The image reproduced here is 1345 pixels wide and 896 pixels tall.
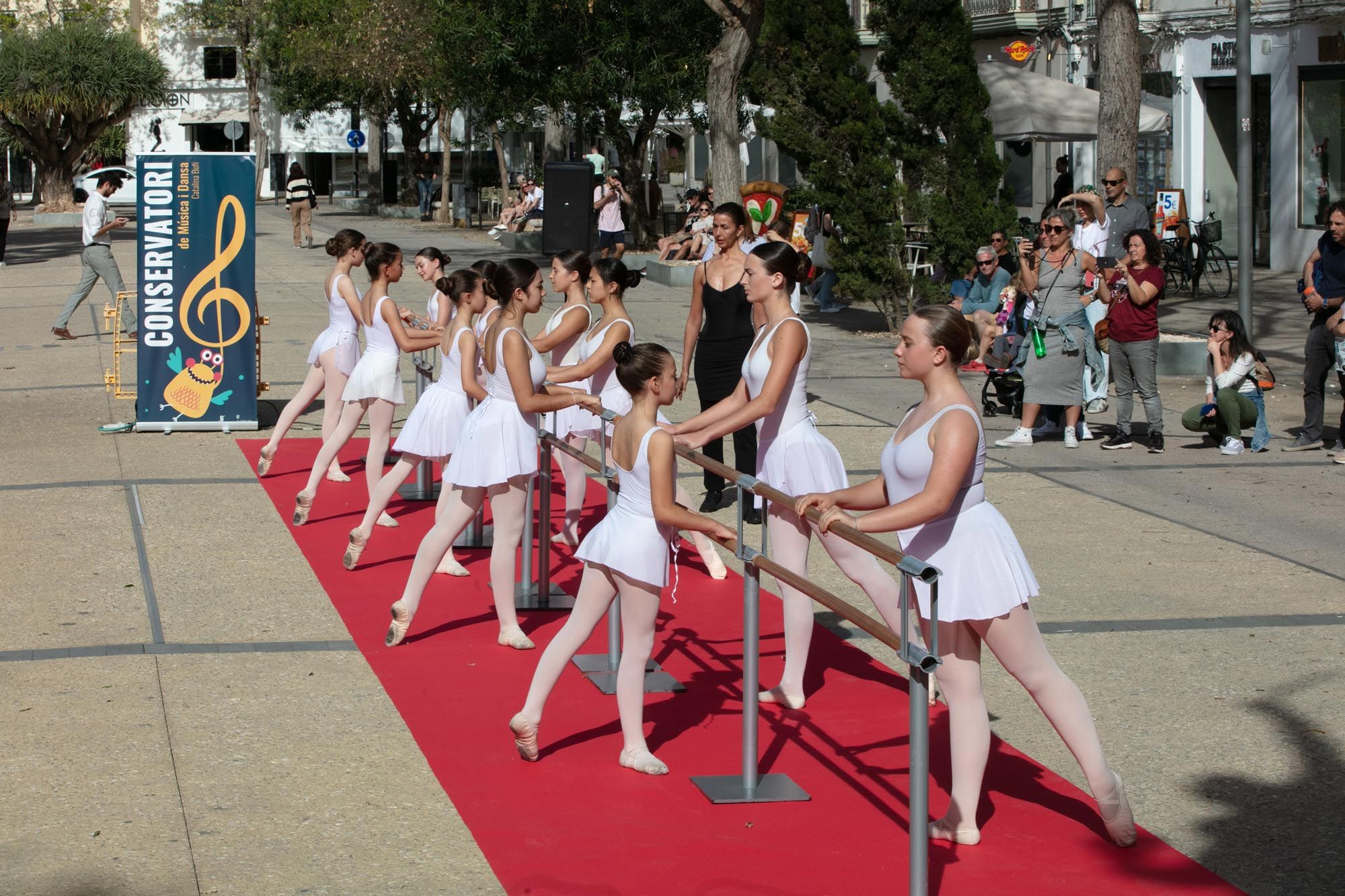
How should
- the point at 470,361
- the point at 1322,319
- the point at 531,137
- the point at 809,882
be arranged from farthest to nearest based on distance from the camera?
the point at 531,137 < the point at 1322,319 < the point at 470,361 < the point at 809,882

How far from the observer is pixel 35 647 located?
727 cm

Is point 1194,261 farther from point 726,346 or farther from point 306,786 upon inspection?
point 306,786

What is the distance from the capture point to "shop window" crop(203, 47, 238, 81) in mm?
70688

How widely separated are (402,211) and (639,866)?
47.0 metres

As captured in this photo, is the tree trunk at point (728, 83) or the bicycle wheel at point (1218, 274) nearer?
the tree trunk at point (728, 83)

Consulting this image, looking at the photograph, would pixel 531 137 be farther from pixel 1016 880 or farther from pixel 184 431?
pixel 1016 880

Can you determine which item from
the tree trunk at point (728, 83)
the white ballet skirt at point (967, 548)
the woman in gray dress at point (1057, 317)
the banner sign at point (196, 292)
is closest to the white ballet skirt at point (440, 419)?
the white ballet skirt at point (967, 548)

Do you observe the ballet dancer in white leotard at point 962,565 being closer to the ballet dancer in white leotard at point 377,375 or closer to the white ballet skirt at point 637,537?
the white ballet skirt at point 637,537

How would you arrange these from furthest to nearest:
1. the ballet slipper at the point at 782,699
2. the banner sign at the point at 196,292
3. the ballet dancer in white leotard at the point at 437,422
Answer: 1. the banner sign at the point at 196,292
2. the ballet dancer in white leotard at the point at 437,422
3. the ballet slipper at the point at 782,699

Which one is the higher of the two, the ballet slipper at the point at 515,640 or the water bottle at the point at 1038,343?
the water bottle at the point at 1038,343

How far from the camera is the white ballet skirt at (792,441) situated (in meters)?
6.60

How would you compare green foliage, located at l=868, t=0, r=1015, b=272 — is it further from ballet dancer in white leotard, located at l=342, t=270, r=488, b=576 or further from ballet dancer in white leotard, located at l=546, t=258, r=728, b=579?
ballet dancer in white leotard, located at l=342, t=270, r=488, b=576

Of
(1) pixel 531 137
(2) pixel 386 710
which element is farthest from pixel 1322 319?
(1) pixel 531 137

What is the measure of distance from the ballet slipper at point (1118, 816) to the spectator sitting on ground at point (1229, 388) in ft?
25.3
